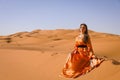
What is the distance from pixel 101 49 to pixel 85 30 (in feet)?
26.8

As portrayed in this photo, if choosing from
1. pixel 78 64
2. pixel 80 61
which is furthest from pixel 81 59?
pixel 78 64

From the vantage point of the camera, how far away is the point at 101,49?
18.1m

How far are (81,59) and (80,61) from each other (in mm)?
88

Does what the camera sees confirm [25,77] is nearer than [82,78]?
No

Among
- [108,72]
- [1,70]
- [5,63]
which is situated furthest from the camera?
[5,63]

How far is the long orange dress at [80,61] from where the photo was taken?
9509 mm

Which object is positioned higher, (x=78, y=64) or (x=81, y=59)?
(x=81, y=59)

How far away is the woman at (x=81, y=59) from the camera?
31.2 feet

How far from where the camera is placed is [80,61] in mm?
9688

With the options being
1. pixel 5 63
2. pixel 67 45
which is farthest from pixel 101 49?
pixel 5 63

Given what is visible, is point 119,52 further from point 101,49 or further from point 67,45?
point 67,45

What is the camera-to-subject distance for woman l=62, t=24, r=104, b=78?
31.2ft

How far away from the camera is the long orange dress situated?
374 inches

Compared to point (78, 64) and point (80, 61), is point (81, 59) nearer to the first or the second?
point (80, 61)
